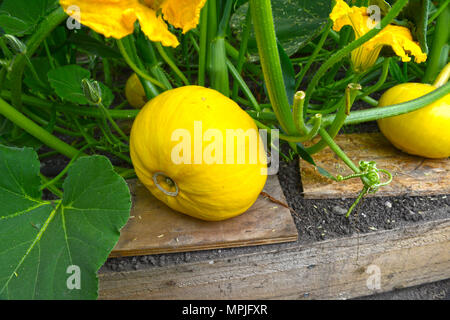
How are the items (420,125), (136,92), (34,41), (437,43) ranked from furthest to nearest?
1. (136,92)
2. (437,43)
3. (420,125)
4. (34,41)

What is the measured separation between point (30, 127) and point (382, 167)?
752 millimetres

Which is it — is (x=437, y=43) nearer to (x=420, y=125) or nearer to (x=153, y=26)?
(x=420, y=125)

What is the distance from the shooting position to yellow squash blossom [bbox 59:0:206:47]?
19.1 inches

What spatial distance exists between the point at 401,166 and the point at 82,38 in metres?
0.76

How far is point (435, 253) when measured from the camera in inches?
34.0

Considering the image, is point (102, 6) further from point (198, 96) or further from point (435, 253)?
point (435, 253)

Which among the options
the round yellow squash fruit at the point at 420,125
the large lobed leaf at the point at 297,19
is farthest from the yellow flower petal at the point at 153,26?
the round yellow squash fruit at the point at 420,125

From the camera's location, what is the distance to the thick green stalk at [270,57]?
1.78 ft

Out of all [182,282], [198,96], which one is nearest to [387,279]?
[182,282]

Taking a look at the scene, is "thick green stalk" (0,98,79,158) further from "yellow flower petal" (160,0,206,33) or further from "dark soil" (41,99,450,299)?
"yellow flower petal" (160,0,206,33)

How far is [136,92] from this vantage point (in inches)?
44.6

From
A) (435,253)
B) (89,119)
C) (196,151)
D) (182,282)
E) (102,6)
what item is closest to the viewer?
(102,6)

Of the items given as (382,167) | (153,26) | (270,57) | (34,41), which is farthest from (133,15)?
(382,167)

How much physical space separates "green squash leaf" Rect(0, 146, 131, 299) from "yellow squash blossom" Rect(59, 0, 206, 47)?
8.4 inches
